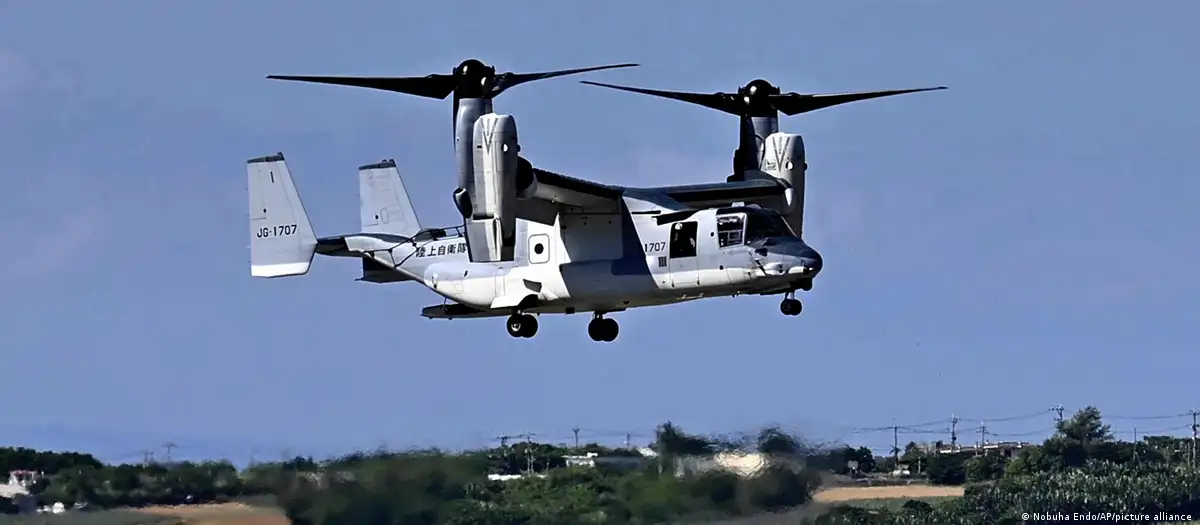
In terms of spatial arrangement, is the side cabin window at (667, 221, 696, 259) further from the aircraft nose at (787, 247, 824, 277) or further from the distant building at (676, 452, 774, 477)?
the distant building at (676, 452, 774, 477)

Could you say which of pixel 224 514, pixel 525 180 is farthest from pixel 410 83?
pixel 224 514

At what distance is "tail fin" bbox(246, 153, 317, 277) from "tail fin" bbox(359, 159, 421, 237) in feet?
4.80

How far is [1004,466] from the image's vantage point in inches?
1934

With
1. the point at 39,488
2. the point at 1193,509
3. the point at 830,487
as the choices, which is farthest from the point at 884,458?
the point at 39,488

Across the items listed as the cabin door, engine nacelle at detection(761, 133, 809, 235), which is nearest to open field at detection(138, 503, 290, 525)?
the cabin door

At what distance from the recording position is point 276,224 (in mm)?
45500

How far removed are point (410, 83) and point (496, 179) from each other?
10.8 ft

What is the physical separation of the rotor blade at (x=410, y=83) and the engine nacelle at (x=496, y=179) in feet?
6.21

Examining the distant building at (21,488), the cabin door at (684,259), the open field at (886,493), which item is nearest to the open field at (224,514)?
the distant building at (21,488)

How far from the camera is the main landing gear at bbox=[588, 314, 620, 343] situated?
→ 43.4m

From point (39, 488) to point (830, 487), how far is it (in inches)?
485

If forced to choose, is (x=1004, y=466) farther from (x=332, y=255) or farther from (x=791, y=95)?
(x=332, y=255)

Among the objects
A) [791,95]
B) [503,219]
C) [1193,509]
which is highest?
[791,95]

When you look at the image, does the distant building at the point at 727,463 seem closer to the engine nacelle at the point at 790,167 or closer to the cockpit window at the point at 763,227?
the cockpit window at the point at 763,227
